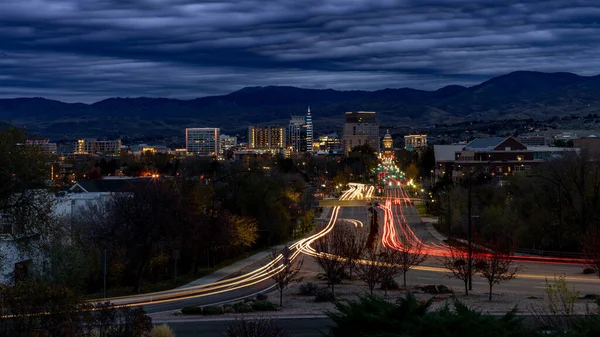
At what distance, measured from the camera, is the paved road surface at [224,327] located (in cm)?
2722

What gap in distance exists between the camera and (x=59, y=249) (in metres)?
37.5

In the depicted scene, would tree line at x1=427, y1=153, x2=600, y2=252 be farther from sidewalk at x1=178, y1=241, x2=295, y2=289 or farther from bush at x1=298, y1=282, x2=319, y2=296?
bush at x1=298, y1=282, x2=319, y2=296

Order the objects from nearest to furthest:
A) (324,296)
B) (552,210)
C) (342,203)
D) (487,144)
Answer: (324,296), (552,210), (342,203), (487,144)

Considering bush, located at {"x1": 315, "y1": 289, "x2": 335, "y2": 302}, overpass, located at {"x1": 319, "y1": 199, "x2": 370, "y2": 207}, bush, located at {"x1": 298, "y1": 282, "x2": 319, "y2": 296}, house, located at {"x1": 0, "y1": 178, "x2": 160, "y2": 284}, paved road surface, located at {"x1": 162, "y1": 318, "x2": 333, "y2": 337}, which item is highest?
house, located at {"x1": 0, "y1": 178, "x2": 160, "y2": 284}

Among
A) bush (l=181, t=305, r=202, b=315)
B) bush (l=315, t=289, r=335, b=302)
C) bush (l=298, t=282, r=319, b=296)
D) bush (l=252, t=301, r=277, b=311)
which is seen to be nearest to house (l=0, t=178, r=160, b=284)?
bush (l=181, t=305, r=202, b=315)

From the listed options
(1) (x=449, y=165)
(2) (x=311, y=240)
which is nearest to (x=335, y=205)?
(1) (x=449, y=165)

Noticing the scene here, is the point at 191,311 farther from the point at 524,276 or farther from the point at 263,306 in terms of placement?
the point at 524,276

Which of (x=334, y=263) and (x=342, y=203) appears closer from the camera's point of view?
(x=334, y=263)

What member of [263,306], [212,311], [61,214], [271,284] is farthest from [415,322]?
[271,284]

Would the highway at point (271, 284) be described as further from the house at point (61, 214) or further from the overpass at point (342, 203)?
the overpass at point (342, 203)

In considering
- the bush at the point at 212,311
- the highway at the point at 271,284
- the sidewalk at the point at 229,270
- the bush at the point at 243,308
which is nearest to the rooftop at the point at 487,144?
the highway at the point at 271,284

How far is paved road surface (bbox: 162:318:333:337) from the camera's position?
27.2 meters

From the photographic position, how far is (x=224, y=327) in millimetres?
28203

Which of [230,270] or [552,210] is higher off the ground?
[552,210]
